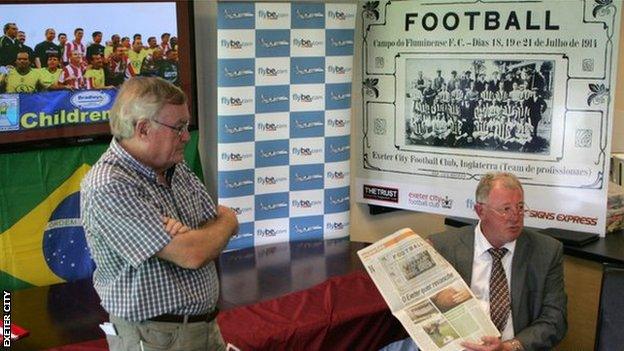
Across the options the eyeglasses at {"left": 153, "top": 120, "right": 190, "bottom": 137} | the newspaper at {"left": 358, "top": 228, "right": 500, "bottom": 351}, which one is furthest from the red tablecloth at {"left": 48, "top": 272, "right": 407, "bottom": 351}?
the eyeglasses at {"left": 153, "top": 120, "right": 190, "bottom": 137}

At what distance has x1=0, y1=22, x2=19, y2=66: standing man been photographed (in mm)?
3283

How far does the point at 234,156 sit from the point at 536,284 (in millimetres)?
1817

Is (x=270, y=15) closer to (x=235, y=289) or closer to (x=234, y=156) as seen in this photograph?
(x=234, y=156)

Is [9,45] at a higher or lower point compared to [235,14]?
lower

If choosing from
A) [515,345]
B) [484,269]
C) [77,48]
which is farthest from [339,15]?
[515,345]

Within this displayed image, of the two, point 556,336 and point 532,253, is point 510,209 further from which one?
point 556,336

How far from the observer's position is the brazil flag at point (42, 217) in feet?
11.2

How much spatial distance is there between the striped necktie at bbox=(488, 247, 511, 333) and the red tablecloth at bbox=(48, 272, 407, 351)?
70 cm

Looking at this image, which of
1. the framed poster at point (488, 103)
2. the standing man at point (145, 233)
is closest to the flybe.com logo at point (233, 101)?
the framed poster at point (488, 103)

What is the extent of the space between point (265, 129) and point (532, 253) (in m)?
1.77

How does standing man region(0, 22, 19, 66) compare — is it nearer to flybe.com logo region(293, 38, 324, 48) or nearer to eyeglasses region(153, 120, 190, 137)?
flybe.com logo region(293, 38, 324, 48)

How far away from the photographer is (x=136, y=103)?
6.35 feet

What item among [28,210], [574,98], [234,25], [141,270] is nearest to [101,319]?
[28,210]

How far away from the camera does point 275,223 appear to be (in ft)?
13.8
